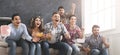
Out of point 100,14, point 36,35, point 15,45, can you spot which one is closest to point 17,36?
point 15,45

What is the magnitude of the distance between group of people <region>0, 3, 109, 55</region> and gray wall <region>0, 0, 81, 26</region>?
133 centimetres

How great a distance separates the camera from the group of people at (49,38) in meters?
4.07

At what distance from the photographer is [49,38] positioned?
4242 millimetres

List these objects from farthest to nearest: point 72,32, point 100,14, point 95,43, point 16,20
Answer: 1. point 100,14
2. point 95,43
3. point 72,32
4. point 16,20

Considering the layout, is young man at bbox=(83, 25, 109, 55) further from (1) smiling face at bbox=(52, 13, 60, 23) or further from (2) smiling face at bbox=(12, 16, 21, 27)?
(2) smiling face at bbox=(12, 16, 21, 27)

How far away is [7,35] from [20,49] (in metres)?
0.31

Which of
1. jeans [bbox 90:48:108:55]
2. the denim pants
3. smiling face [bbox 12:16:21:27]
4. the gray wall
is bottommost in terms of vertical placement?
jeans [bbox 90:48:108:55]

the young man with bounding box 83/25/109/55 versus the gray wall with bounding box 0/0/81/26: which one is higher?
the gray wall with bounding box 0/0/81/26

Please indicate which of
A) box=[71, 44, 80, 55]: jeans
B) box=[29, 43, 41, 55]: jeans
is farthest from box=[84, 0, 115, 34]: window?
box=[29, 43, 41, 55]: jeans

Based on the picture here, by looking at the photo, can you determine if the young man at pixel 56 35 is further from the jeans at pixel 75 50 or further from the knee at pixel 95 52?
the knee at pixel 95 52

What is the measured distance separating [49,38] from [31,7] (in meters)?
1.77

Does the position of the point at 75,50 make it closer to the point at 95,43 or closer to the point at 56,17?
the point at 95,43

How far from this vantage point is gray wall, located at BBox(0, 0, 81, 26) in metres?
5.64

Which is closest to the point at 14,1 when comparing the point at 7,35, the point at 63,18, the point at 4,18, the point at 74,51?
the point at 4,18
